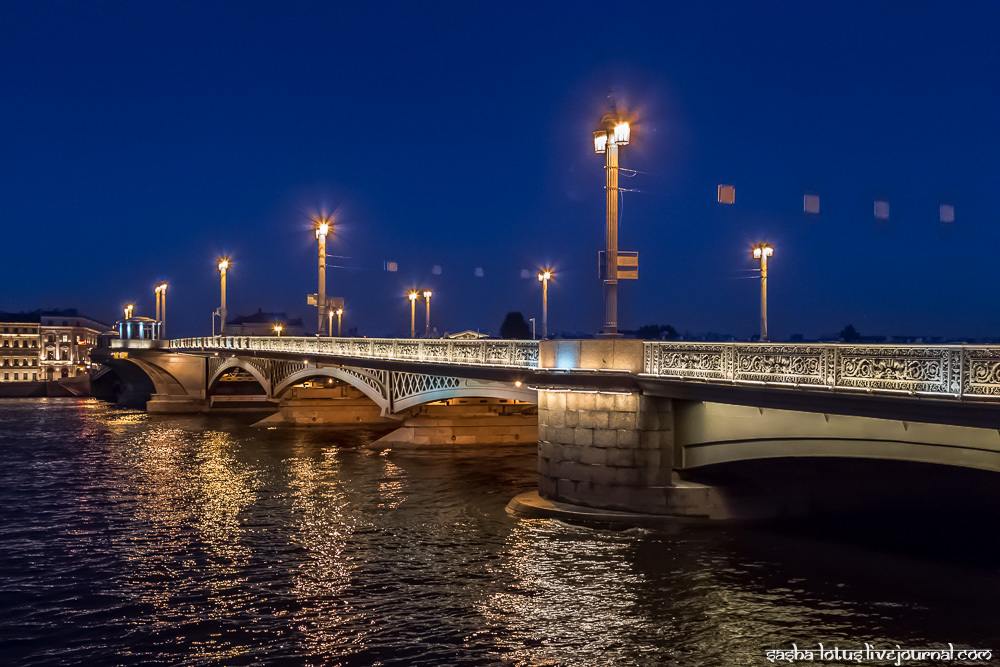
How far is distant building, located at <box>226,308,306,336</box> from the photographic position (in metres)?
159

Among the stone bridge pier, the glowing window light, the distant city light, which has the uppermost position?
the glowing window light

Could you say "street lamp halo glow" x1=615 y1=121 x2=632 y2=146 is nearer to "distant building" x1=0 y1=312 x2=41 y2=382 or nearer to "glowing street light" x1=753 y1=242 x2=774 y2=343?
"glowing street light" x1=753 y1=242 x2=774 y2=343

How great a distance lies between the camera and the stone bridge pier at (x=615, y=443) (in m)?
19.0

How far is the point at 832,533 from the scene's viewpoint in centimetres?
1928

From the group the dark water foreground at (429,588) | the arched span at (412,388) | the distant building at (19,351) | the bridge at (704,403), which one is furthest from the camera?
the distant building at (19,351)

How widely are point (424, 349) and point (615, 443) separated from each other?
1247cm

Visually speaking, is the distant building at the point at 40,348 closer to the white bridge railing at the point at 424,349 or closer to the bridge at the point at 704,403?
the white bridge railing at the point at 424,349

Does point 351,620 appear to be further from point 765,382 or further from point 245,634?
point 765,382

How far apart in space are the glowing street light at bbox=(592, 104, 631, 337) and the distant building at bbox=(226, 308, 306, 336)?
137 meters

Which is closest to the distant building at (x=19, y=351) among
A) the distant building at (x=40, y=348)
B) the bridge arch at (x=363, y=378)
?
the distant building at (x=40, y=348)

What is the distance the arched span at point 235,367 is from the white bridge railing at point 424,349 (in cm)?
264

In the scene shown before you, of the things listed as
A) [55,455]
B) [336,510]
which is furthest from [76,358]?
[336,510]

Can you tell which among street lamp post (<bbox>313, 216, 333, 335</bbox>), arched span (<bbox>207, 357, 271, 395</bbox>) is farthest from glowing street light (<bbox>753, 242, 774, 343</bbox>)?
arched span (<bbox>207, 357, 271, 395</bbox>)

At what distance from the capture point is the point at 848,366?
13.9 meters
